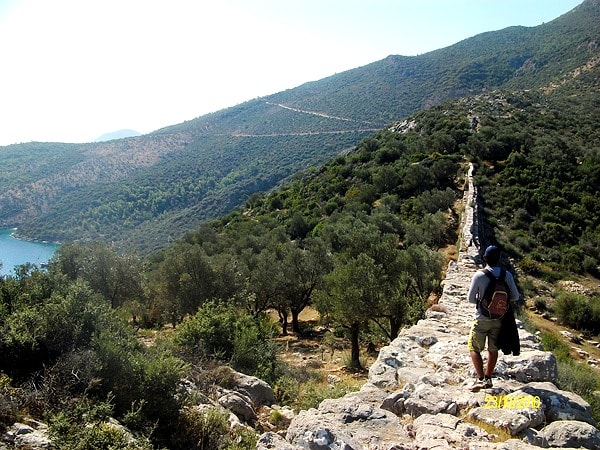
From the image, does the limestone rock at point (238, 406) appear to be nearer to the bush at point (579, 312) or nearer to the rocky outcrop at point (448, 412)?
the rocky outcrop at point (448, 412)

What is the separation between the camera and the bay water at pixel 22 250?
61.3 m

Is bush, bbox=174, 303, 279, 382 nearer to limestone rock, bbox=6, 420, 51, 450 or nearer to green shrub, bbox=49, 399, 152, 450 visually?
green shrub, bbox=49, 399, 152, 450

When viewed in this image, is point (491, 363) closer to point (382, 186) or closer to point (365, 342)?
point (365, 342)

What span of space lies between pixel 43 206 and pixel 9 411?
3812 inches

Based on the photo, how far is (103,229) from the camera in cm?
7612

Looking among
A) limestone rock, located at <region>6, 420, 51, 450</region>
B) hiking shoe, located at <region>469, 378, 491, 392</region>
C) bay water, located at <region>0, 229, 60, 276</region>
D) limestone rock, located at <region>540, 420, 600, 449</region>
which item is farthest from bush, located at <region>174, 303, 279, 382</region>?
bay water, located at <region>0, 229, 60, 276</region>

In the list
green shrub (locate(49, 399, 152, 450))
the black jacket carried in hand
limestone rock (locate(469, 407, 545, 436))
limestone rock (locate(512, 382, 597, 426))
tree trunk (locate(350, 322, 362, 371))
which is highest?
green shrub (locate(49, 399, 152, 450))

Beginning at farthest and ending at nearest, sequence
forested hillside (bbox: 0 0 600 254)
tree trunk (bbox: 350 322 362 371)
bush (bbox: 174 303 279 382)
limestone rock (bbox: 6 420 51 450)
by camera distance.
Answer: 1. forested hillside (bbox: 0 0 600 254)
2. tree trunk (bbox: 350 322 362 371)
3. bush (bbox: 174 303 279 382)
4. limestone rock (bbox: 6 420 51 450)

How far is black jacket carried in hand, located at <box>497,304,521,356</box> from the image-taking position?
260 inches

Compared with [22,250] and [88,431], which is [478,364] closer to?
[88,431]

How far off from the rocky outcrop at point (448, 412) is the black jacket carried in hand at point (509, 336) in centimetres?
37

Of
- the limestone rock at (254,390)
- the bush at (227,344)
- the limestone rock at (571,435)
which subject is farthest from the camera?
the bush at (227,344)

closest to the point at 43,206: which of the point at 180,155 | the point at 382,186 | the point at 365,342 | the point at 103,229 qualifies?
the point at 103,229

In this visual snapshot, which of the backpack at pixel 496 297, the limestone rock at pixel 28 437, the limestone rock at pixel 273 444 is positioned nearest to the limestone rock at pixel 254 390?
the limestone rock at pixel 273 444
